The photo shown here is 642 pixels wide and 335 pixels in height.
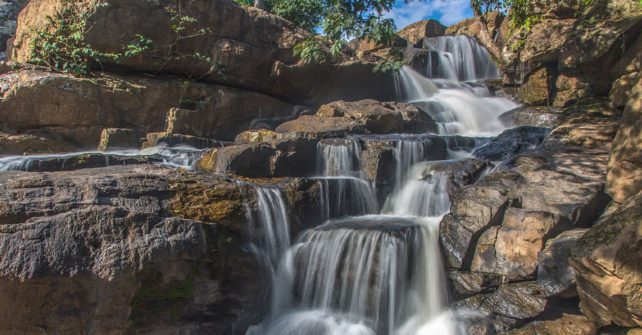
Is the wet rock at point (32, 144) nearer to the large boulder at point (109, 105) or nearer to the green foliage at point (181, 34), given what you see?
the large boulder at point (109, 105)

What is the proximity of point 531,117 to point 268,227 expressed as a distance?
9428mm

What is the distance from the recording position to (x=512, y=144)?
376 inches

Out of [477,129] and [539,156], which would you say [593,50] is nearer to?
[539,156]

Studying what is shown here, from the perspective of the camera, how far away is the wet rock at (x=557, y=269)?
518cm

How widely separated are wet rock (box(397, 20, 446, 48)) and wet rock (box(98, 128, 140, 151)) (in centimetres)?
1649

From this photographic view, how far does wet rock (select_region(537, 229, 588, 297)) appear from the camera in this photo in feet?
17.0

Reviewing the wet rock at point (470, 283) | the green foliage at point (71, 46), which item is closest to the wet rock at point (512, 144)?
the wet rock at point (470, 283)

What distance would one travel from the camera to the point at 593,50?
8.12m

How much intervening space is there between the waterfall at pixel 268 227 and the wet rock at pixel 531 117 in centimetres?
854

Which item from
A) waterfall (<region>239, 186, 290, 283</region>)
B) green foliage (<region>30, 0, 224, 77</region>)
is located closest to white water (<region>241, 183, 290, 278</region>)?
waterfall (<region>239, 186, 290, 283</region>)

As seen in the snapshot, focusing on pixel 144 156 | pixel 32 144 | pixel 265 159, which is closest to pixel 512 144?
pixel 265 159

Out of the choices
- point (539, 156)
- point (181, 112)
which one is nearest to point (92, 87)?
point (181, 112)

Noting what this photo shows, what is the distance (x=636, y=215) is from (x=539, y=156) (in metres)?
3.17

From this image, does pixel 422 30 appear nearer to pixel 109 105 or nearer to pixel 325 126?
pixel 325 126
